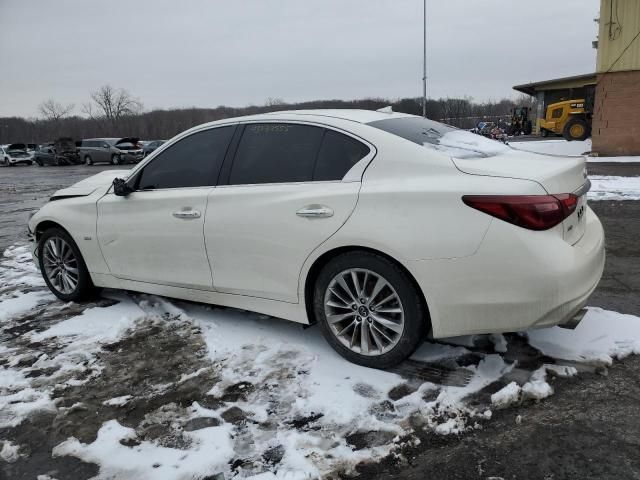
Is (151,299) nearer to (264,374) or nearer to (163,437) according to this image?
(264,374)

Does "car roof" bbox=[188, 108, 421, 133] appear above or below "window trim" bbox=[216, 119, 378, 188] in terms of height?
above

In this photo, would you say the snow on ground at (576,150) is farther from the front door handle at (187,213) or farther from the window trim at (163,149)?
the front door handle at (187,213)

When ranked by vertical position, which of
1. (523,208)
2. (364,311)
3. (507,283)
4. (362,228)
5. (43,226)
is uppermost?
(523,208)

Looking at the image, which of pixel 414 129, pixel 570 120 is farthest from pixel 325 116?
pixel 570 120

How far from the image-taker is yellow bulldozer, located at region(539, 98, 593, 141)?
84.0ft

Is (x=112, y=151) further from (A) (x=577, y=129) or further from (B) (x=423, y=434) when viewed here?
(B) (x=423, y=434)

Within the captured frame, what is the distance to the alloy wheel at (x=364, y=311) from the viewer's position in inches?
128

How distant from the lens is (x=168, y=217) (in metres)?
4.11

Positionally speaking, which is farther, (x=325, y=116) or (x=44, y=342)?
(x=44, y=342)

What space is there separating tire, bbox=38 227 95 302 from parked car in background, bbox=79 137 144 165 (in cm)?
2901

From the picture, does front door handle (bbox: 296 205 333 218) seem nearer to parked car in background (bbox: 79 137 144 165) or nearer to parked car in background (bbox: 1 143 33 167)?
parked car in background (bbox: 79 137 144 165)

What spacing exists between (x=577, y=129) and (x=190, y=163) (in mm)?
25829

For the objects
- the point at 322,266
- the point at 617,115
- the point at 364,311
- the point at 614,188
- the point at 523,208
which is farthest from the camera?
the point at 617,115

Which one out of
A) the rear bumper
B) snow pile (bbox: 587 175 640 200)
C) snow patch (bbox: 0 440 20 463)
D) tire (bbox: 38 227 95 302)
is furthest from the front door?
snow pile (bbox: 587 175 640 200)
